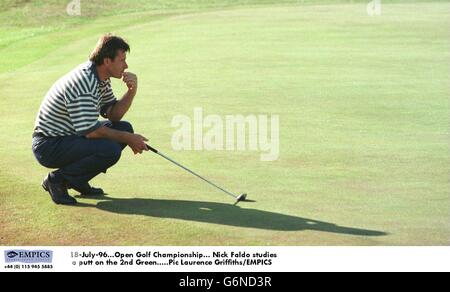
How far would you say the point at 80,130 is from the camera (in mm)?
6602

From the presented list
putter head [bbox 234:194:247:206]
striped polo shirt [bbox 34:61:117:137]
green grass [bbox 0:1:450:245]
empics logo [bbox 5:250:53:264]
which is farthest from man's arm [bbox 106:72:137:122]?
empics logo [bbox 5:250:53:264]

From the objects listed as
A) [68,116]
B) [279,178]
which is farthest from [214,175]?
[68,116]

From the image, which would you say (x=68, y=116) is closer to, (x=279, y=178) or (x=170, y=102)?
(x=279, y=178)

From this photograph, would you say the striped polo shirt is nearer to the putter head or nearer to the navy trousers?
the navy trousers

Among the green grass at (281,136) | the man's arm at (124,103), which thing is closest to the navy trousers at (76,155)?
the green grass at (281,136)

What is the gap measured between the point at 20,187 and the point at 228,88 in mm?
5033

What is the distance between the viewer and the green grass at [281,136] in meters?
6.34

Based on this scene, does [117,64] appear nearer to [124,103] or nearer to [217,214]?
[124,103]

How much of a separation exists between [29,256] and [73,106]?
1429mm

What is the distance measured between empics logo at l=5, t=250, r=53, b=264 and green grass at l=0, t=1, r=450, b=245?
510mm

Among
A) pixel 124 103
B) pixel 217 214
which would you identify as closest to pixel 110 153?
pixel 124 103

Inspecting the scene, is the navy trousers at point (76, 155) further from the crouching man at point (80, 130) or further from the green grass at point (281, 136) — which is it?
the green grass at point (281, 136)
